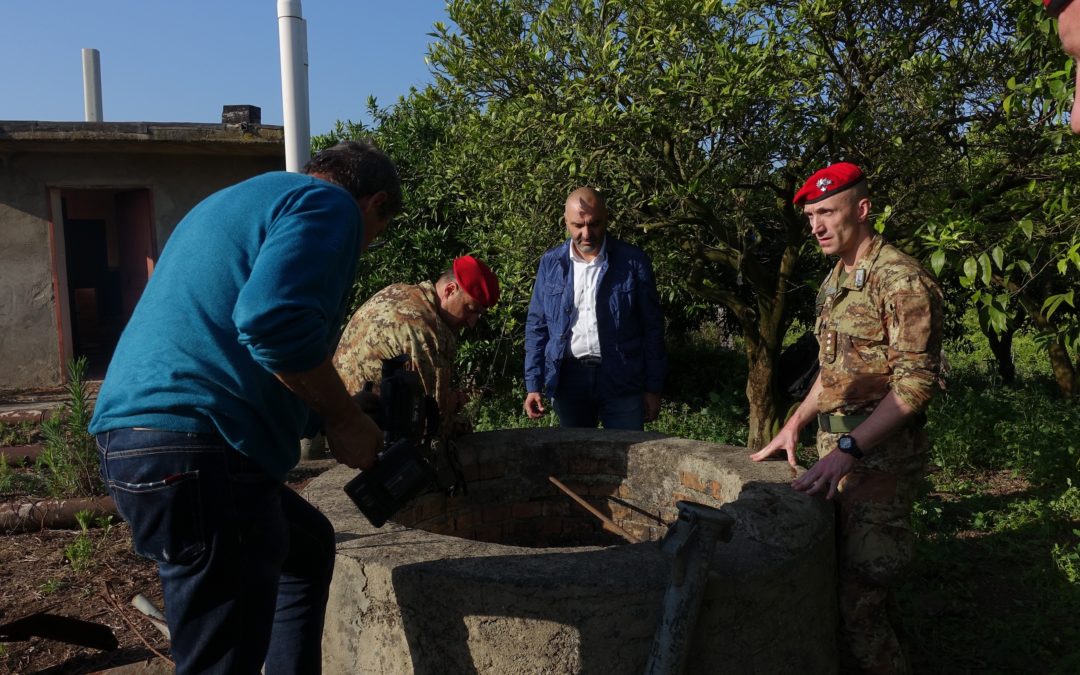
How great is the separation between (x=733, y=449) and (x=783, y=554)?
1.05 metres

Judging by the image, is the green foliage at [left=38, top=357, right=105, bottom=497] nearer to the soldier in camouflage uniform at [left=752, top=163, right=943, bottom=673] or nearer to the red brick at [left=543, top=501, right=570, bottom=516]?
the red brick at [left=543, top=501, right=570, bottom=516]

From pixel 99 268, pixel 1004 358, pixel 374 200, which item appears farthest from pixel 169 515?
pixel 99 268

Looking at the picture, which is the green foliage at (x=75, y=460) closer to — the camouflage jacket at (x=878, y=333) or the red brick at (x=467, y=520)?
the red brick at (x=467, y=520)

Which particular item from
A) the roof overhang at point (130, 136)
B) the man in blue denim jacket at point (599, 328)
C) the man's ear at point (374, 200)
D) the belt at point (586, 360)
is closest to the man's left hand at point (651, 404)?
the man in blue denim jacket at point (599, 328)

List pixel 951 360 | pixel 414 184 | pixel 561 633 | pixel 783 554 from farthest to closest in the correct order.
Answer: pixel 951 360 < pixel 414 184 < pixel 783 554 < pixel 561 633

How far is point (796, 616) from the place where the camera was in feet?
8.05

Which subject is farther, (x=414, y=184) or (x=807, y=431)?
(x=414, y=184)

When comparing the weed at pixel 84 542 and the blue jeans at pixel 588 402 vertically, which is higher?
the blue jeans at pixel 588 402

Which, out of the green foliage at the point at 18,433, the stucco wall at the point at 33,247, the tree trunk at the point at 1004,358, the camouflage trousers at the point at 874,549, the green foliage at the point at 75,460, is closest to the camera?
the camouflage trousers at the point at 874,549

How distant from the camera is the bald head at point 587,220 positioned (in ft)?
13.8

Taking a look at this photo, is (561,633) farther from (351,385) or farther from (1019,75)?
(1019,75)

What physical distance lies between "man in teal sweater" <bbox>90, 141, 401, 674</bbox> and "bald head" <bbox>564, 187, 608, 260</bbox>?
219cm

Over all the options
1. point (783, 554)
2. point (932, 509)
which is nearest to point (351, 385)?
point (783, 554)

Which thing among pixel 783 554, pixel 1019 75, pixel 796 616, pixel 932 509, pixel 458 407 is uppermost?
pixel 1019 75
